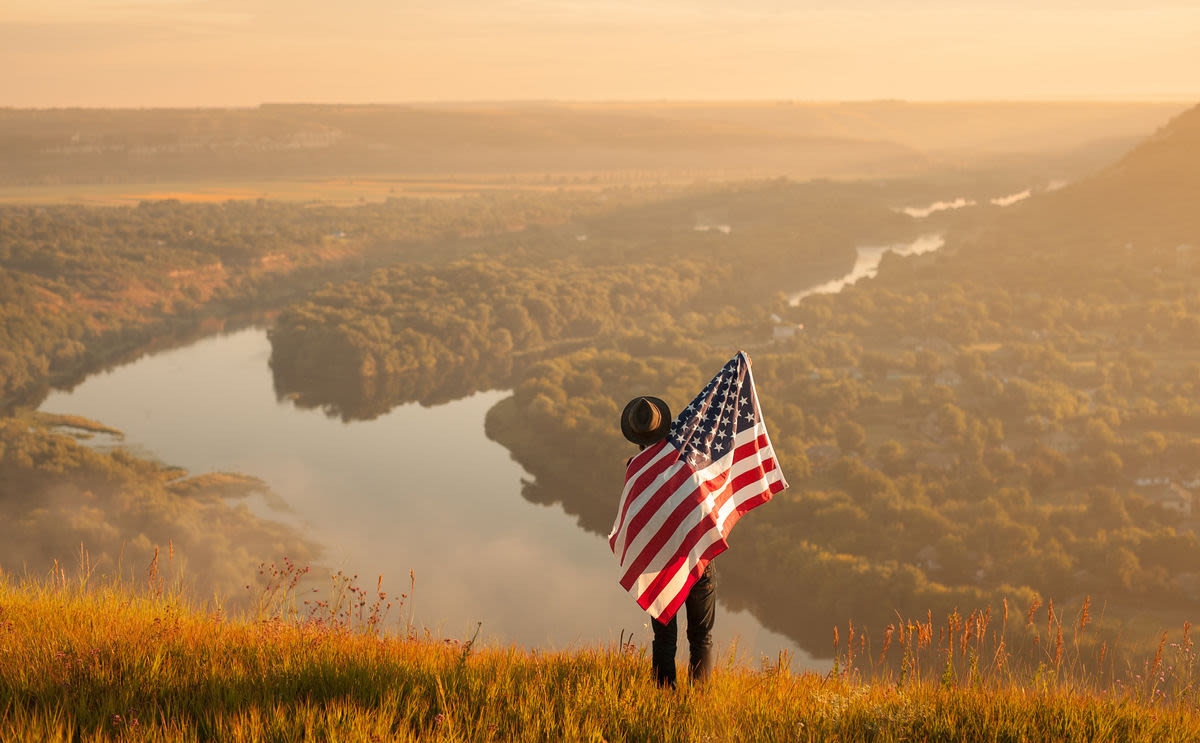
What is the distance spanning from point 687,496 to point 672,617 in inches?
39.5

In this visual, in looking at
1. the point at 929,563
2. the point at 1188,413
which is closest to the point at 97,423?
the point at 929,563

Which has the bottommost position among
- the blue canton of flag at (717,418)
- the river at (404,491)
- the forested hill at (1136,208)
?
the river at (404,491)

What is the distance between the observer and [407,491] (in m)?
73.5

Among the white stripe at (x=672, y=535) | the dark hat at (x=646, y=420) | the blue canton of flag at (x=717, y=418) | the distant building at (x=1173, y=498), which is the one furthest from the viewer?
the distant building at (x=1173, y=498)

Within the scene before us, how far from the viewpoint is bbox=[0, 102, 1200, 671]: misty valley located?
2016 inches

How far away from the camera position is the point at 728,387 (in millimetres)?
7699

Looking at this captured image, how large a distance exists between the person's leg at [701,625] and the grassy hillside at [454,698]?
0.54 ft

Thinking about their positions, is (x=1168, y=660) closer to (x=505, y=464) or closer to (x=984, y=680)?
(x=984, y=680)

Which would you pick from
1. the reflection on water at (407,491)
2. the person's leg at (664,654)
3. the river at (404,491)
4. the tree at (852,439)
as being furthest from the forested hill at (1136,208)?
the person's leg at (664,654)

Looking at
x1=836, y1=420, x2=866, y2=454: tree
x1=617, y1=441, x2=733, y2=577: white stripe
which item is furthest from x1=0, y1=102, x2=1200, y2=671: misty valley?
x1=617, y1=441, x2=733, y2=577: white stripe

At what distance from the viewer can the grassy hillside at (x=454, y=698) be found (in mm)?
6062

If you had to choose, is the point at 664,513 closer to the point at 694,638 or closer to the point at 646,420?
the point at 646,420

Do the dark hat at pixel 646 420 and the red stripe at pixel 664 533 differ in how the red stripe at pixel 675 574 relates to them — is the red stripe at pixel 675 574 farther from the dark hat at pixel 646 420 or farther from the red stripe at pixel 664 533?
the dark hat at pixel 646 420

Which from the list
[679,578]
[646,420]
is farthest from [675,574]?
[646,420]
